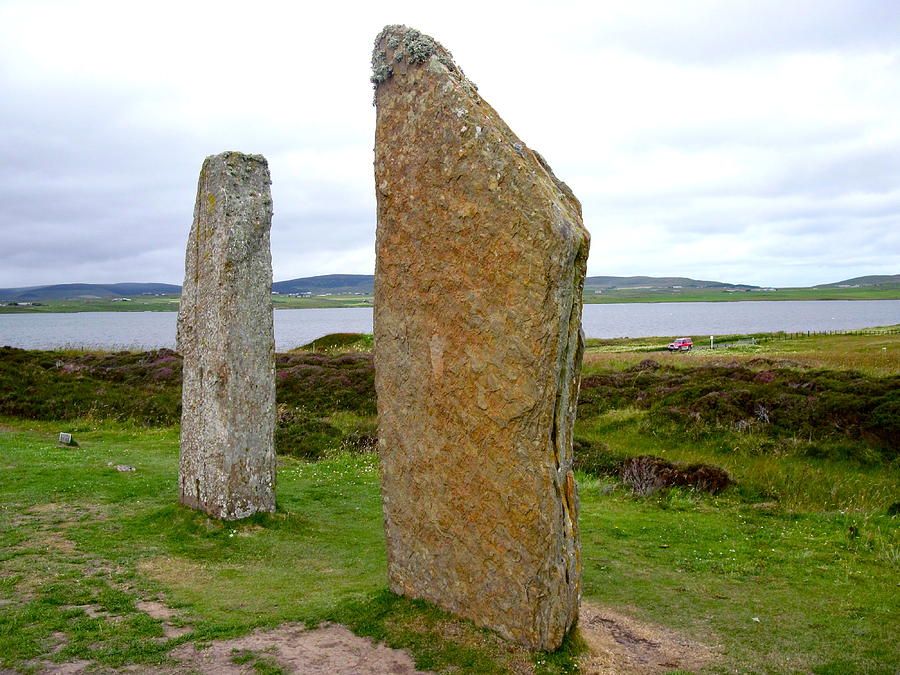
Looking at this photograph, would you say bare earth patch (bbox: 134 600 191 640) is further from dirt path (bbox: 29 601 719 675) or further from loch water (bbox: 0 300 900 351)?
loch water (bbox: 0 300 900 351)

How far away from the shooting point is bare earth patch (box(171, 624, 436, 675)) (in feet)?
Answer: 17.9

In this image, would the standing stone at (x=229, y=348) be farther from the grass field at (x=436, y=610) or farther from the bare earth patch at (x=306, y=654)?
the bare earth patch at (x=306, y=654)

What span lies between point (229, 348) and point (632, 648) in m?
6.30

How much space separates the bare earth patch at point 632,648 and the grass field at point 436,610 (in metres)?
0.14

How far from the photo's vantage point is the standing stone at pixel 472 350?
17.5ft

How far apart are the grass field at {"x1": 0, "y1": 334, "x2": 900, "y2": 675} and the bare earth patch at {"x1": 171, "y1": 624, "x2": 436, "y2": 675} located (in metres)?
0.18

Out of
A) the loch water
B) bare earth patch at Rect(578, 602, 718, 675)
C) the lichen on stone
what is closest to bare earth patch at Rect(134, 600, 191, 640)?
bare earth patch at Rect(578, 602, 718, 675)

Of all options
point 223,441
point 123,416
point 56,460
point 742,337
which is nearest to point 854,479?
point 223,441

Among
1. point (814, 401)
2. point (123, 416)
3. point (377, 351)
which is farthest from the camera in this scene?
point (123, 416)

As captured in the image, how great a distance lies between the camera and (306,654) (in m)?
5.71

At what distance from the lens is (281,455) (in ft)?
53.0

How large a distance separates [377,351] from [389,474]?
1.13 m

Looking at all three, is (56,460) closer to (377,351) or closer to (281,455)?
(281,455)

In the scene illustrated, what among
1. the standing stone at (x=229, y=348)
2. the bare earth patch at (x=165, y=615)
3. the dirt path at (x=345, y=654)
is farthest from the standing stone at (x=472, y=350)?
the standing stone at (x=229, y=348)
